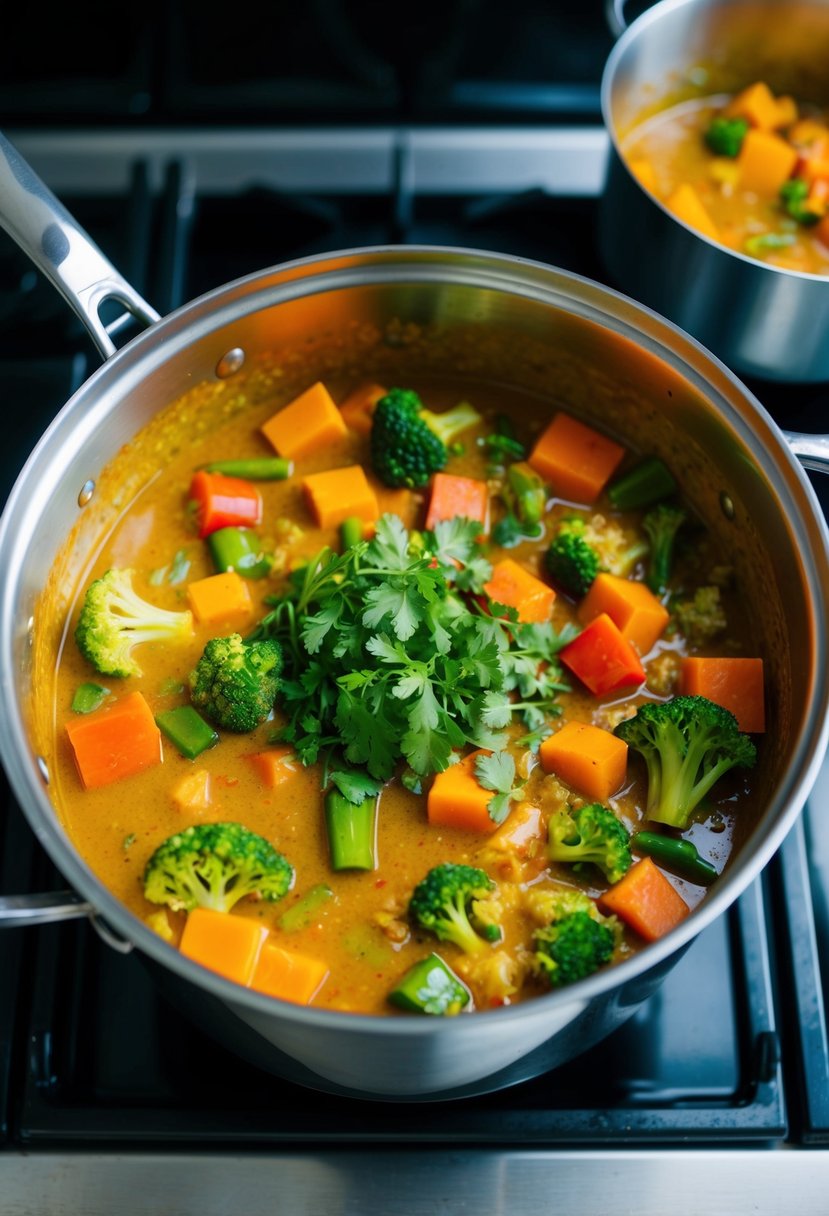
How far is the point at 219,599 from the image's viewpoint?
206cm

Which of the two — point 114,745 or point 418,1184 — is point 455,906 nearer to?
point 418,1184

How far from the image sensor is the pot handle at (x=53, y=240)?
181cm

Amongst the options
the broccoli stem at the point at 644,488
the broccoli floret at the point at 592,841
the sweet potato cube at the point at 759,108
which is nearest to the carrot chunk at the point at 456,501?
the broccoli stem at the point at 644,488

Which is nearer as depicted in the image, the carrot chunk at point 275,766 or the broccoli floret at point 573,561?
the carrot chunk at point 275,766

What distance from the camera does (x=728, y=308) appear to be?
2.18m

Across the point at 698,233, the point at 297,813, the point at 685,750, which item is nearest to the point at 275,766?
the point at 297,813

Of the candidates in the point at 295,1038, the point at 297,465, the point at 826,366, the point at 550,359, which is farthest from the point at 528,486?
the point at 295,1038

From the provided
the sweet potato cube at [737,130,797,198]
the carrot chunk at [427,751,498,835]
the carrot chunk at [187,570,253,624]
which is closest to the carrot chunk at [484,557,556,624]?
the carrot chunk at [427,751,498,835]

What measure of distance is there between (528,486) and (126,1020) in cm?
114

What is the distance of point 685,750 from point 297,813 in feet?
2.02

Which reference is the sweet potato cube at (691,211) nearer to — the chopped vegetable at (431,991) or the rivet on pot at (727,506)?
the rivet on pot at (727,506)

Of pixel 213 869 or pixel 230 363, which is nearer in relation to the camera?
pixel 213 869

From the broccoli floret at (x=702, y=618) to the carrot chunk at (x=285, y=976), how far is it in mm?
851

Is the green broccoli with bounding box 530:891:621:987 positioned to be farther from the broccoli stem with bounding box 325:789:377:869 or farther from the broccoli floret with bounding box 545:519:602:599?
the broccoli floret with bounding box 545:519:602:599
